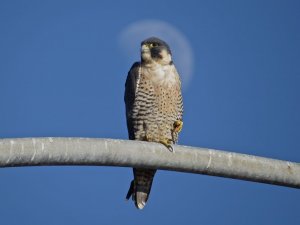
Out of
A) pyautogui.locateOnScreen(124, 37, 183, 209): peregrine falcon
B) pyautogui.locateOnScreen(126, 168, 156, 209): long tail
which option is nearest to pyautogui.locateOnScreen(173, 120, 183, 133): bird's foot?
pyautogui.locateOnScreen(124, 37, 183, 209): peregrine falcon

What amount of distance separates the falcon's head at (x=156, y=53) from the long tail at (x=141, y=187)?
1.15 metres

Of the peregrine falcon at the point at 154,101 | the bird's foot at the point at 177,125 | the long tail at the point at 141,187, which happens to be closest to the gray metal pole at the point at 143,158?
the long tail at the point at 141,187

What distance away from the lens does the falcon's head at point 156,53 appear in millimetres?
6949

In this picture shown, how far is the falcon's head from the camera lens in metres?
6.95

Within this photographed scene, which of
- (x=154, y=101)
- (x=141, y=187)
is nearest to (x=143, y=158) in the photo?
(x=141, y=187)

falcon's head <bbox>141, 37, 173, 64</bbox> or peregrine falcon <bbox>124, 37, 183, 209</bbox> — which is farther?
falcon's head <bbox>141, 37, 173, 64</bbox>

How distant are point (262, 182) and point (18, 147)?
4.00 feet

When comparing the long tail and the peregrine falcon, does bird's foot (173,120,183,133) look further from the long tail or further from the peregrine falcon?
the long tail

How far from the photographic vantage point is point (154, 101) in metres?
6.77

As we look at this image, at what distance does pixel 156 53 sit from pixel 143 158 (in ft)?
12.8

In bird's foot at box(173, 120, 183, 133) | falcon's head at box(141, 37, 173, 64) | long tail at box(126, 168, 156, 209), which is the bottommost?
long tail at box(126, 168, 156, 209)

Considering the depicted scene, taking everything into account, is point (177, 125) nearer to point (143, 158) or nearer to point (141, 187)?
point (141, 187)

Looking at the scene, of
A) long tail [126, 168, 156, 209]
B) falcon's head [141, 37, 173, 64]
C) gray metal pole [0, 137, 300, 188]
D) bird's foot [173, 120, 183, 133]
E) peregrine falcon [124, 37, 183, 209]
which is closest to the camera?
gray metal pole [0, 137, 300, 188]

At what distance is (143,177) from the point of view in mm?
6633
